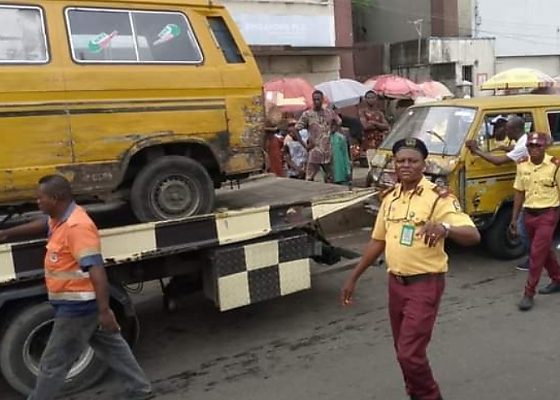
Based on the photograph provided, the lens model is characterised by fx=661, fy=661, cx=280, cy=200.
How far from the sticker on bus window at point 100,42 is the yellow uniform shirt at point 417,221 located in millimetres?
2733

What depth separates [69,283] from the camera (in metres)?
3.63

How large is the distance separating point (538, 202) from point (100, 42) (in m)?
3.90

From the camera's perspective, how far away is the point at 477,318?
17.7 ft

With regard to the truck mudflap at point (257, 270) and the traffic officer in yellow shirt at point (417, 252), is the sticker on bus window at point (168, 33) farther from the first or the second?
the traffic officer in yellow shirt at point (417, 252)

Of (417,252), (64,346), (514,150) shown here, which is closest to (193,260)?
(64,346)

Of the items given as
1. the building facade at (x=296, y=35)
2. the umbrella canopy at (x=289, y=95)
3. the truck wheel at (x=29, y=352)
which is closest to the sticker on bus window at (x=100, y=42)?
the truck wheel at (x=29, y=352)

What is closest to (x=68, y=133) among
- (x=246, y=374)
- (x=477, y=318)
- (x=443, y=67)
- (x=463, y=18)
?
(x=246, y=374)

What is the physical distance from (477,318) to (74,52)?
3.79 metres

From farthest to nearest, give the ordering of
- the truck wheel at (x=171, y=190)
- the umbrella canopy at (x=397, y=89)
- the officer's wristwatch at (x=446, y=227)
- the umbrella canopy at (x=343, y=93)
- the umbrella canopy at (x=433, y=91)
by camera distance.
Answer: the umbrella canopy at (x=433, y=91) → the umbrella canopy at (x=397, y=89) → the umbrella canopy at (x=343, y=93) → the truck wheel at (x=171, y=190) → the officer's wristwatch at (x=446, y=227)

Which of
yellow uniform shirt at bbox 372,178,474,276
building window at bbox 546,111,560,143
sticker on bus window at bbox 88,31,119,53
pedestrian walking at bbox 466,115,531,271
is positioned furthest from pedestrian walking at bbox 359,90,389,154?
yellow uniform shirt at bbox 372,178,474,276

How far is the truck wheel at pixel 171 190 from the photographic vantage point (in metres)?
5.18

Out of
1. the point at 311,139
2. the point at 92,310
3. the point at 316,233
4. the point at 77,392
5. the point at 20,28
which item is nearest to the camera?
the point at 92,310

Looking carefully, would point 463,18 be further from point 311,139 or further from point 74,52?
point 74,52

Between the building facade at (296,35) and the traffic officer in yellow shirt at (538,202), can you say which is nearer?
the traffic officer in yellow shirt at (538,202)
